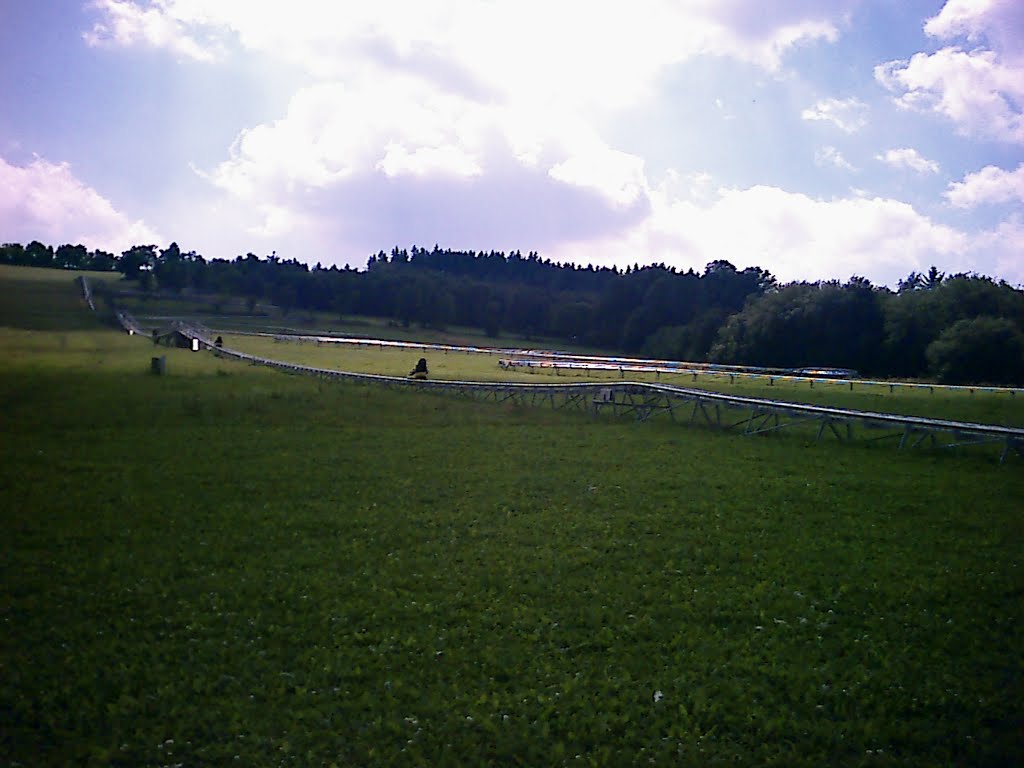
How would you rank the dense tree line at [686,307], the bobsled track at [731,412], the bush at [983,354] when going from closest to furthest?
the bobsled track at [731,412] → the bush at [983,354] → the dense tree line at [686,307]

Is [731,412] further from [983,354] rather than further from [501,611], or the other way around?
[983,354]

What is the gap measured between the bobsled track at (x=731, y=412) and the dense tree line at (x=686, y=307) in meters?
38.9

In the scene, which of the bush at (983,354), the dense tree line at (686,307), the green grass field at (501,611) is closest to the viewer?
the green grass field at (501,611)

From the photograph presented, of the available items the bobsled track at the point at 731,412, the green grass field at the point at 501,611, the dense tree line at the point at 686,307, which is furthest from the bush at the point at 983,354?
the green grass field at the point at 501,611

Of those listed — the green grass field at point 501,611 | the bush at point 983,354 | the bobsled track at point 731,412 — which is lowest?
the green grass field at point 501,611

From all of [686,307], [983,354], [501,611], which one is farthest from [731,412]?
[686,307]

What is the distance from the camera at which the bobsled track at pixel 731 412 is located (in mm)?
20531

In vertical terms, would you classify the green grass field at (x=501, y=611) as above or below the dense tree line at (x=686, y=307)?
below

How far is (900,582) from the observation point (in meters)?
10.0

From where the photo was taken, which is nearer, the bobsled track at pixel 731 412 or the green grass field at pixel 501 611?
the green grass field at pixel 501 611

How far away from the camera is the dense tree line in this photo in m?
67.2

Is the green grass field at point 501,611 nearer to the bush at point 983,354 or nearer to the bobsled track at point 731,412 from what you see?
the bobsled track at point 731,412

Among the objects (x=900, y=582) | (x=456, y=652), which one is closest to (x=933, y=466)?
(x=900, y=582)

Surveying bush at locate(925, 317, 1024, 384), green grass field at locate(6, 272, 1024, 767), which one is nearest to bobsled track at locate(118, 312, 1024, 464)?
green grass field at locate(6, 272, 1024, 767)
